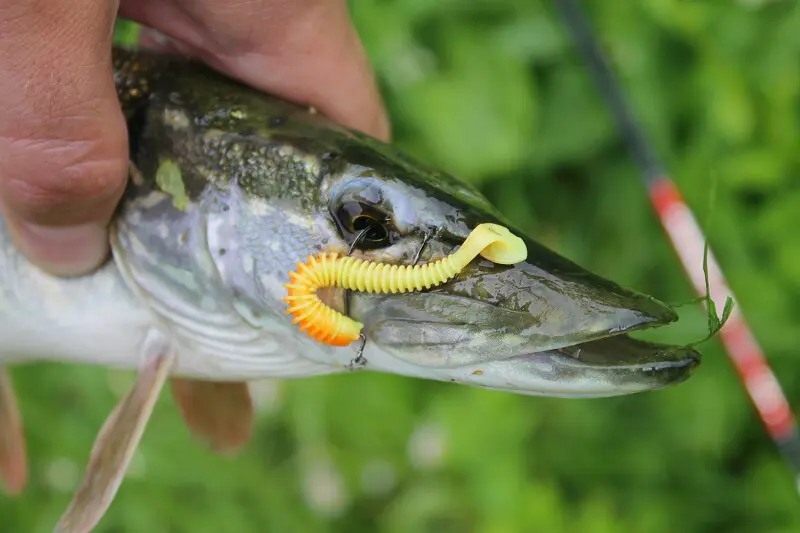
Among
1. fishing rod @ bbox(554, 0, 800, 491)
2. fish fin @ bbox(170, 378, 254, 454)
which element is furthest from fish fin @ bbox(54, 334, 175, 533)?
fishing rod @ bbox(554, 0, 800, 491)

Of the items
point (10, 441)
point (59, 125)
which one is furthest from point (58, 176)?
point (10, 441)

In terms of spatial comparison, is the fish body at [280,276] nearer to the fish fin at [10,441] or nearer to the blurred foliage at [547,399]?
the fish fin at [10,441]

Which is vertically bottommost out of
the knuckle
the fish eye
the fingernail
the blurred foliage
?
the blurred foliage

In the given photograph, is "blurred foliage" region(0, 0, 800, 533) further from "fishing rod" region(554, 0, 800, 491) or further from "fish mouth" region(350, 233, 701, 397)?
"fish mouth" region(350, 233, 701, 397)

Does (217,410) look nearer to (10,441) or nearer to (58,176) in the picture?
(10,441)

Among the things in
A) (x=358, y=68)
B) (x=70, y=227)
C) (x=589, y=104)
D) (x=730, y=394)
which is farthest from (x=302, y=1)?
(x=730, y=394)

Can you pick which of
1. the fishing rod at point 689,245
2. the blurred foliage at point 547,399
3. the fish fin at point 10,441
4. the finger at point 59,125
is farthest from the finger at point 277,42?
the fishing rod at point 689,245

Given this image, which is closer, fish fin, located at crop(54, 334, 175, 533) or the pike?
the pike
